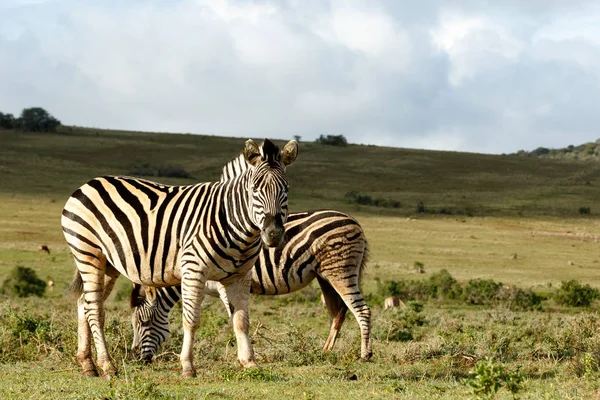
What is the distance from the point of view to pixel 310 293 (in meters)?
23.0

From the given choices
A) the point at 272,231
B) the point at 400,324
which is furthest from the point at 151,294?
the point at 400,324

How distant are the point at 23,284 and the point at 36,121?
225 feet

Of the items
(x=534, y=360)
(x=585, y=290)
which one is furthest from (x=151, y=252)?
(x=585, y=290)

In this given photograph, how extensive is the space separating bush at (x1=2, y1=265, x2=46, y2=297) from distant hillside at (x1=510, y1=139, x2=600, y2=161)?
104129 mm

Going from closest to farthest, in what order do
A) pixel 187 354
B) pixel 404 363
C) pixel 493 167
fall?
pixel 187 354, pixel 404 363, pixel 493 167

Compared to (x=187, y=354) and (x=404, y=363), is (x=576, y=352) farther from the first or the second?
(x=187, y=354)

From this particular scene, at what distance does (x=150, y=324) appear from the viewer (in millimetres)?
11695

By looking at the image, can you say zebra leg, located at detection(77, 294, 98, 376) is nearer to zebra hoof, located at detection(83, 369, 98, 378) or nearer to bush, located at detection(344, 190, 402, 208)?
zebra hoof, located at detection(83, 369, 98, 378)

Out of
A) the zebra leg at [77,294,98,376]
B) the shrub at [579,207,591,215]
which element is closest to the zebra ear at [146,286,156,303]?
the zebra leg at [77,294,98,376]

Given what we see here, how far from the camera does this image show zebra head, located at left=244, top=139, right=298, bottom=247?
28.6 feet

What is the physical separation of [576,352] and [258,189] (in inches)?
208

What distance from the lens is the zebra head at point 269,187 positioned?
8720 millimetres

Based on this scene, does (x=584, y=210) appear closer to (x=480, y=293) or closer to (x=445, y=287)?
(x=445, y=287)

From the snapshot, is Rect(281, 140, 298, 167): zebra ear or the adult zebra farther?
Rect(281, 140, 298, 167): zebra ear
